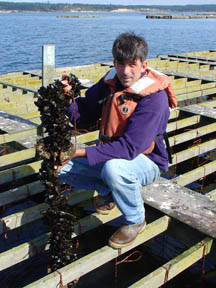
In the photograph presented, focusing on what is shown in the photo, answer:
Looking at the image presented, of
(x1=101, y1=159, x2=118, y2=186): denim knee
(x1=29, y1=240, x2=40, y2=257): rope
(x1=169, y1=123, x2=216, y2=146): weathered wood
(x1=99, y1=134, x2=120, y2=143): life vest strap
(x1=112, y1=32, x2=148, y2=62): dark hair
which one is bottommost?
(x1=29, y1=240, x2=40, y2=257): rope

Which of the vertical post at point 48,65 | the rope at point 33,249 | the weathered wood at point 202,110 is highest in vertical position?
the vertical post at point 48,65

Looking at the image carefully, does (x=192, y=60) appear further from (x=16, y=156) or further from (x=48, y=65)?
(x=16, y=156)

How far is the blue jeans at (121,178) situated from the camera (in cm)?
319

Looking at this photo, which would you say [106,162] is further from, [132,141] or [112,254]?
[112,254]

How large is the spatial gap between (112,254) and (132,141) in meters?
1.08

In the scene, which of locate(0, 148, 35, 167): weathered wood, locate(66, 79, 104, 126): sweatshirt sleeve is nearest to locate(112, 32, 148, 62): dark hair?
locate(66, 79, 104, 126): sweatshirt sleeve

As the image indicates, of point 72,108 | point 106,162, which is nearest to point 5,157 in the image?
point 72,108

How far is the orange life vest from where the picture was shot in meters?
3.31

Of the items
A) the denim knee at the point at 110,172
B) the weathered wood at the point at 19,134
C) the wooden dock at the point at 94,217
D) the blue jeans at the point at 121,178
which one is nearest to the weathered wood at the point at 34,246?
the wooden dock at the point at 94,217

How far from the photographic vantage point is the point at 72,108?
12.4 ft

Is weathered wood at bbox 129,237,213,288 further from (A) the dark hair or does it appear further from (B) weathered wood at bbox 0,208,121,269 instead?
(A) the dark hair

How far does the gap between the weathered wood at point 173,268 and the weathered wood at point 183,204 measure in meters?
0.15

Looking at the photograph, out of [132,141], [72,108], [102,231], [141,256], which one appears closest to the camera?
[132,141]

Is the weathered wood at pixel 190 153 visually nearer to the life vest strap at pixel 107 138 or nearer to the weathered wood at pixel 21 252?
the life vest strap at pixel 107 138
